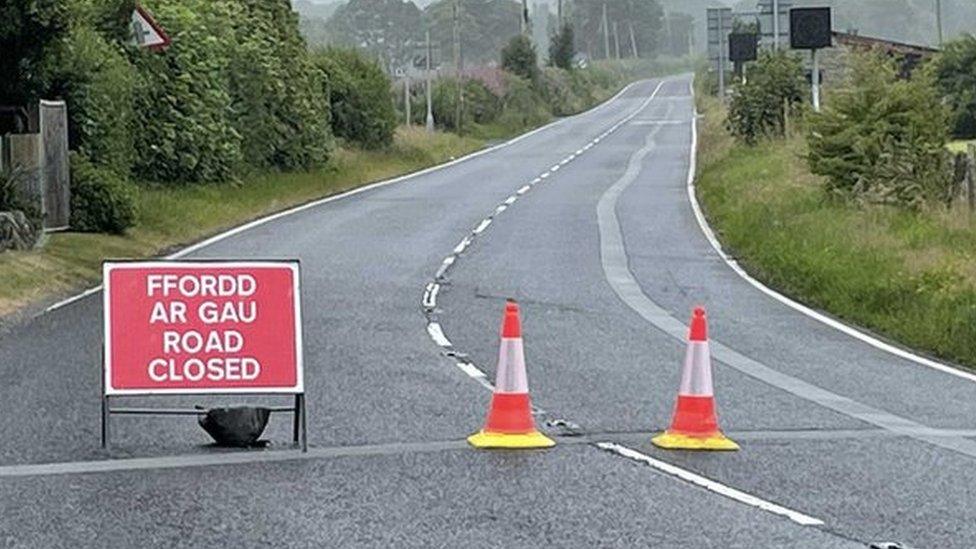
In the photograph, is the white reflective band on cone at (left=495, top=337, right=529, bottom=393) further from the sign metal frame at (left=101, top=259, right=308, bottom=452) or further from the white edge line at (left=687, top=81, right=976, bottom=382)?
the white edge line at (left=687, top=81, right=976, bottom=382)

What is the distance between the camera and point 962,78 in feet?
228

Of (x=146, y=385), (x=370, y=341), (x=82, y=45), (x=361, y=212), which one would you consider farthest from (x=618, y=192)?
(x=146, y=385)

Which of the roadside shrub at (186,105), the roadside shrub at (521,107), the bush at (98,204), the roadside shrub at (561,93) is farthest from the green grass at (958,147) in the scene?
the roadside shrub at (561,93)

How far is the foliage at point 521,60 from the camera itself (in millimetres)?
101250

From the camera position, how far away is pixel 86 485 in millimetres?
9688

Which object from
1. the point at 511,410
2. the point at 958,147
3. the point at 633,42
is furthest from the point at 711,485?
the point at 633,42

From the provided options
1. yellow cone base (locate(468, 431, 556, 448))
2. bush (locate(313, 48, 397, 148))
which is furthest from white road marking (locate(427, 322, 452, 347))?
bush (locate(313, 48, 397, 148))

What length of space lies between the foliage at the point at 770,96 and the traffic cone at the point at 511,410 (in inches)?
A: 1390

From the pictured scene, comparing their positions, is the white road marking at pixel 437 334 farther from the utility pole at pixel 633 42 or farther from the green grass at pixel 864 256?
the utility pole at pixel 633 42

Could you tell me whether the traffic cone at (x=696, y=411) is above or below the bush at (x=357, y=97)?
below

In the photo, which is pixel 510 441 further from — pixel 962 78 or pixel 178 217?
pixel 962 78

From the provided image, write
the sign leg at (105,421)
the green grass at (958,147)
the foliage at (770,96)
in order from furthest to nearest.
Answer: the foliage at (770,96) < the green grass at (958,147) < the sign leg at (105,421)

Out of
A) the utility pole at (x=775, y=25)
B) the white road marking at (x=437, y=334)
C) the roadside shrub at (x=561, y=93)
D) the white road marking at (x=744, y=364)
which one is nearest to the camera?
the white road marking at (x=744, y=364)

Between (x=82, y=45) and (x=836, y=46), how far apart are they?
3550 cm
